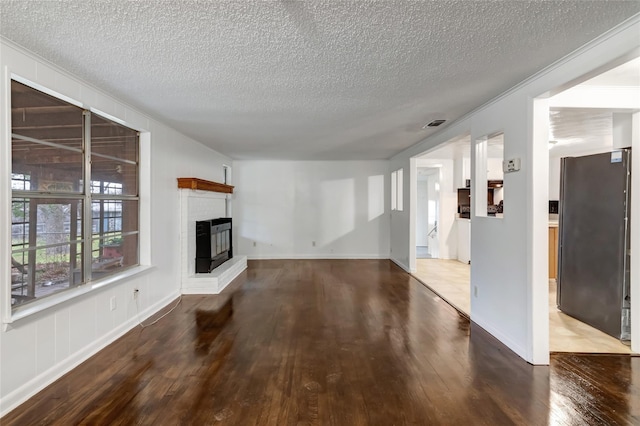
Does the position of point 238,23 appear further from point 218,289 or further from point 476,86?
point 218,289

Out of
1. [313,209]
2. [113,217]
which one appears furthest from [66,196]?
[313,209]

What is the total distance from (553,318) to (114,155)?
5.30 m

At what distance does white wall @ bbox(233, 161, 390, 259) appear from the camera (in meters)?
7.78

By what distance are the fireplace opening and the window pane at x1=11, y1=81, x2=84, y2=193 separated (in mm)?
2385

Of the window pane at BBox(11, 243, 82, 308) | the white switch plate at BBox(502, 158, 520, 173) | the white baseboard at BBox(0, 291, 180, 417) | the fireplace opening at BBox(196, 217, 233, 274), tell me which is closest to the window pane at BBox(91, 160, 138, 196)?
the window pane at BBox(11, 243, 82, 308)

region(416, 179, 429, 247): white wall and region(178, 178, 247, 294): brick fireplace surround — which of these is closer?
region(178, 178, 247, 294): brick fireplace surround

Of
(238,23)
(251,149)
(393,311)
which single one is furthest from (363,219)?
(238,23)

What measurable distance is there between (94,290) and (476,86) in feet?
12.7

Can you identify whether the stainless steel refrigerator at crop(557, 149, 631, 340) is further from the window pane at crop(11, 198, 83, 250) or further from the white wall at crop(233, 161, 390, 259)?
the window pane at crop(11, 198, 83, 250)

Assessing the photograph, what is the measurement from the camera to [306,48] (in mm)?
2100

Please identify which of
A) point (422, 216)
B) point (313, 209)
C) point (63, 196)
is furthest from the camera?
point (422, 216)

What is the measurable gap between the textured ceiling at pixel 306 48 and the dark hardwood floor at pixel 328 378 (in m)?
2.37

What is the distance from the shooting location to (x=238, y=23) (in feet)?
5.91

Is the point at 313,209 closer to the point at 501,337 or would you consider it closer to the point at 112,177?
the point at 112,177
